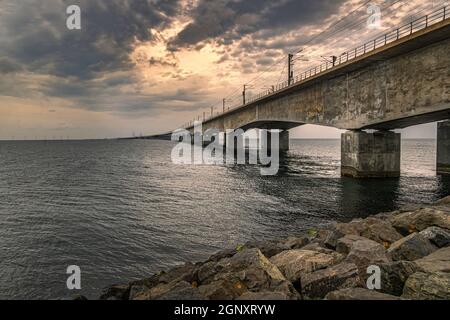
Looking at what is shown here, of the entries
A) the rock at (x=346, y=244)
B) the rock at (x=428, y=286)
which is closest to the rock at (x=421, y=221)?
the rock at (x=346, y=244)

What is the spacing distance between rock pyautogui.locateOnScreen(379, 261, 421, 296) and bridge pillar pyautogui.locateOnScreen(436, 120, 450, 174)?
3700 cm

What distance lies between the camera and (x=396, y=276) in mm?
6160

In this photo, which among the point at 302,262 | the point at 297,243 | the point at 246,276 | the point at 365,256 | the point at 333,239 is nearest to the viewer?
the point at 246,276

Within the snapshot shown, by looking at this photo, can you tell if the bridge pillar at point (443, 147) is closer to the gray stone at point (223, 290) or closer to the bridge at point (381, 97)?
the bridge at point (381, 97)

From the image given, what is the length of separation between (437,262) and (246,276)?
425 cm

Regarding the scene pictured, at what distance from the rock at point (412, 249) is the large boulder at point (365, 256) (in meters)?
0.40

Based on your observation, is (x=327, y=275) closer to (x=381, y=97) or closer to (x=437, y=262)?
(x=437, y=262)

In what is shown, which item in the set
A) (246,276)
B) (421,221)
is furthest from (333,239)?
(246,276)

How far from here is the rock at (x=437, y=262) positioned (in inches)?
240

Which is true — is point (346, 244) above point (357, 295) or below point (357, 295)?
below

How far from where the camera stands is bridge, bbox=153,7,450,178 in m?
21.5

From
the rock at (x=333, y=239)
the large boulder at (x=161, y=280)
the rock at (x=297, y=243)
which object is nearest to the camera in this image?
the large boulder at (x=161, y=280)
